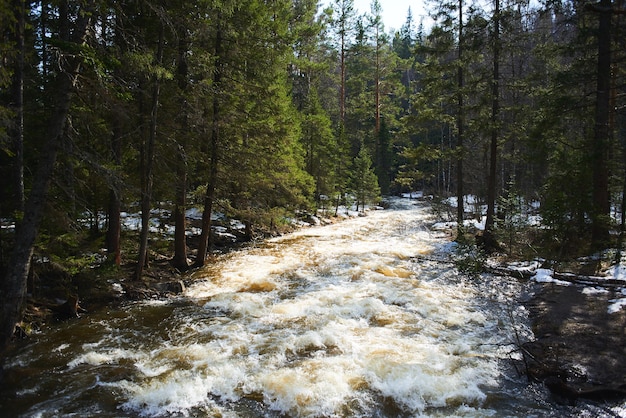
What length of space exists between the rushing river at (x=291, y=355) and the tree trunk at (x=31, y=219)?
2.74 ft

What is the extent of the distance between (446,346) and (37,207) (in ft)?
25.7

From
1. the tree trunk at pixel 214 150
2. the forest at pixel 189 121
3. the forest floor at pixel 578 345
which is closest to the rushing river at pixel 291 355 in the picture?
the forest floor at pixel 578 345

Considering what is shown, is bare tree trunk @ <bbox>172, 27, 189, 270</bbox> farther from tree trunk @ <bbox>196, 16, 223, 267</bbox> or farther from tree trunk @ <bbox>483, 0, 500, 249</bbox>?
tree trunk @ <bbox>483, 0, 500, 249</bbox>

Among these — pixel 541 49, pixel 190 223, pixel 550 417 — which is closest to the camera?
pixel 550 417

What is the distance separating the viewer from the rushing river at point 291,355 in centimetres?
531

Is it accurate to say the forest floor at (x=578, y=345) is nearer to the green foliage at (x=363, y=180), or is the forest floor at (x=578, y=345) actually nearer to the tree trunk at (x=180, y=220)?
the tree trunk at (x=180, y=220)

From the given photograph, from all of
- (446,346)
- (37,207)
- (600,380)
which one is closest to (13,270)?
(37,207)

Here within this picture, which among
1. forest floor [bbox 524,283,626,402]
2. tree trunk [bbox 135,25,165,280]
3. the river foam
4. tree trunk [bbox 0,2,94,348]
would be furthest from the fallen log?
tree trunk [bbox 0,2,94,348]

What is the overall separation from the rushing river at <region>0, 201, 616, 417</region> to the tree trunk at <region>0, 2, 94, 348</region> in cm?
84

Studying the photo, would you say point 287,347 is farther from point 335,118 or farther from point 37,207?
point 335,118

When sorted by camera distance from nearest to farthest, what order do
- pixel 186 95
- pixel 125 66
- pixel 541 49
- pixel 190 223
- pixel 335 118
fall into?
pixel 125 66 < pixel 186 95 < pixel 541 49 < pixel 190 223 < pixel 335 118

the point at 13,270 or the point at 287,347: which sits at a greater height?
the point at 13,270

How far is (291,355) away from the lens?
6738 millimetres

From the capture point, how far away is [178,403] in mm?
5348
